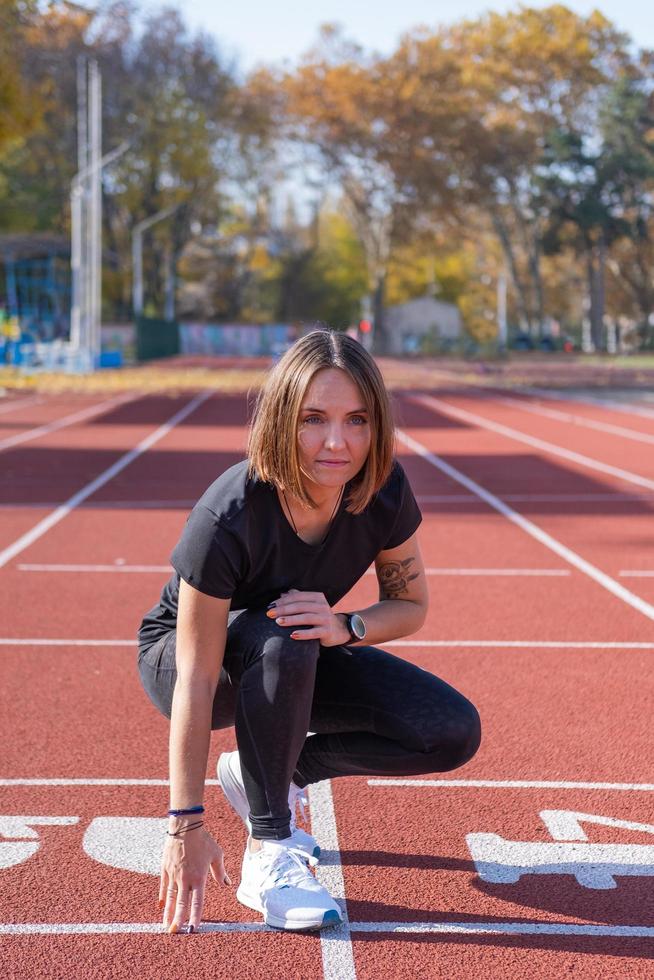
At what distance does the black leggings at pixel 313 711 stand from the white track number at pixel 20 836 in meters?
0.59

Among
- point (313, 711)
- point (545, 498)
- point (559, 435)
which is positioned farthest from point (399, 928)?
point (559, 435)

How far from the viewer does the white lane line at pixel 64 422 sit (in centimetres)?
1768

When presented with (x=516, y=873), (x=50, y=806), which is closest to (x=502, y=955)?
(x=516, y=873)

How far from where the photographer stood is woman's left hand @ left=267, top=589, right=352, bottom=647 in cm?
324

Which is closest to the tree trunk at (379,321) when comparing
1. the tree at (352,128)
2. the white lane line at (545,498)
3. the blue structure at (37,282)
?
the tree at (352,128)

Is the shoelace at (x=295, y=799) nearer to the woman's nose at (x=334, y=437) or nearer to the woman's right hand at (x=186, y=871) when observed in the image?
the woman's right hand at (x=186, y=871)

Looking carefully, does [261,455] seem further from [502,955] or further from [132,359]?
[132,359]

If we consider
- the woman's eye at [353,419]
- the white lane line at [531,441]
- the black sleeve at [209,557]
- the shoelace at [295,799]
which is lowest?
the shoelace at [295,799]

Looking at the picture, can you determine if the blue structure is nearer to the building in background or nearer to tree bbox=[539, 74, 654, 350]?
tree bbox=[539, 74, 654, 350]

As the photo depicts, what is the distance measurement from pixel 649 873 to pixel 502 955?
2.09ft

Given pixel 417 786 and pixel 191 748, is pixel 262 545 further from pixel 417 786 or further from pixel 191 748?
pixel 417 786

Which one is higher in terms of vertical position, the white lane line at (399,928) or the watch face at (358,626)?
the watch face at (358,626)

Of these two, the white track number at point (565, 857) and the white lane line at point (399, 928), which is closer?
the white lane line at point (399, 928)

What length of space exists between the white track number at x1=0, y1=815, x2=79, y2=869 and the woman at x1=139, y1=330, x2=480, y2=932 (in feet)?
1.80
